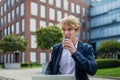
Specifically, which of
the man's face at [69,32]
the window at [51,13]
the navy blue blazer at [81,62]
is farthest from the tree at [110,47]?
the man's face at [69,32]

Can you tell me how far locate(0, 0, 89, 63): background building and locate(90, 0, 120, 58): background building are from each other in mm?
1946

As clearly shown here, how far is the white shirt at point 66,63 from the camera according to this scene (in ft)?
11.7

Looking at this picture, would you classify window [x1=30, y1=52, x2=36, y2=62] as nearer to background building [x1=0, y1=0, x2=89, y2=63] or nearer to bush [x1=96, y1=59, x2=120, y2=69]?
background building [x1=0, y1=0, x2=89, y2=63]

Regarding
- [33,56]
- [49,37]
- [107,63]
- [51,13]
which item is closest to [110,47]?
[33,56]

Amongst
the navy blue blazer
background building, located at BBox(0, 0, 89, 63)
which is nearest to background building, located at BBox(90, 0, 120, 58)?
background building, located at BBox(0, 0, 89, 63)

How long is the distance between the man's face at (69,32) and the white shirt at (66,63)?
0.81 feet

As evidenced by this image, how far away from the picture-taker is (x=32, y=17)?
6025 cm

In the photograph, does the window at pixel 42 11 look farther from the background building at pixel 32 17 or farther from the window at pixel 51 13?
the window at pixel 51 13

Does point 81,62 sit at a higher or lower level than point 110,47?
higher

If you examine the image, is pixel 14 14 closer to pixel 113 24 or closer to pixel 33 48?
pixel 33 48

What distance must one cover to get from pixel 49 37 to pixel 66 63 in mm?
26173

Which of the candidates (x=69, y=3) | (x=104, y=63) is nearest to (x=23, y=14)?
(x=69, y=3)

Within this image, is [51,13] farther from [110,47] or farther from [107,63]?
[107,63]

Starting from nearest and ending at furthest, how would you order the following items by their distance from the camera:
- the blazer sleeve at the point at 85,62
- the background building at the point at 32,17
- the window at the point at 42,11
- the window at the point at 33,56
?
the blazer sleeve at the point at 85,62 → the window at the point at 33,56 → the background building at the point at 32,17 → the window at the point at 42,11
